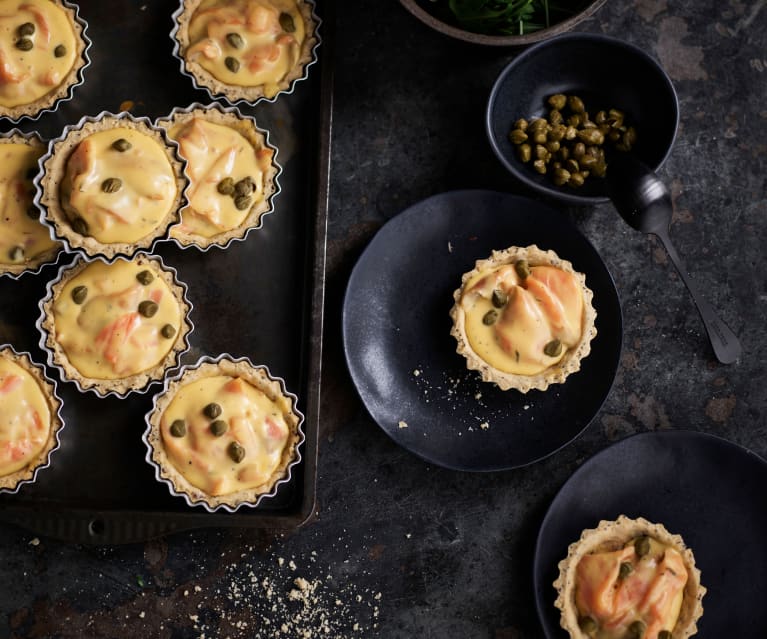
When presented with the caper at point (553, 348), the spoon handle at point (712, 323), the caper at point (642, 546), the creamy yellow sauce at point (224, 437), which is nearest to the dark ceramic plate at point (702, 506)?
the caper at point (642, 546)

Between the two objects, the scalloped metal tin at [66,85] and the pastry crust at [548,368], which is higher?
the scalloped metal tin at [66,85]

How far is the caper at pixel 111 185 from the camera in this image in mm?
3980

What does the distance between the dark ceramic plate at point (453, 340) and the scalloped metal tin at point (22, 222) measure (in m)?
1.60

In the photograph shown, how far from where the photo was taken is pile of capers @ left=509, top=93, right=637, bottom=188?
4566 millimetres

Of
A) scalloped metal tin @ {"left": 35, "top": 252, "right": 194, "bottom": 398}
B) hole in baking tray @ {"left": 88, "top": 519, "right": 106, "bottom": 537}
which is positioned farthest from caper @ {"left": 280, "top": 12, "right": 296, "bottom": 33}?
hole in baking tray @ {"left": 88, "top": 519, "right": 106, "bottom": 537}

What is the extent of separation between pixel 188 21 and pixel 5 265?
1586 millimetres

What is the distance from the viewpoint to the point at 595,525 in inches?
181

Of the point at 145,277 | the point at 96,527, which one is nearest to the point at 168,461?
the point at 96,527

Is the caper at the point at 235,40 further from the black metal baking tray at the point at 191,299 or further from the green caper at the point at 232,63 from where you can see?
the black metal baking tray at the point at 191,299

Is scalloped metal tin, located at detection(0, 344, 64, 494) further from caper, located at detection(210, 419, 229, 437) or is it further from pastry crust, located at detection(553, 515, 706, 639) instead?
pastry crust, located at detection(553, 515, 706, 639)

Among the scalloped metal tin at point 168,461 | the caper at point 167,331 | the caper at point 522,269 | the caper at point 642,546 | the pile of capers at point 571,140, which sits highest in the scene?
the pile of capers at point 571,140

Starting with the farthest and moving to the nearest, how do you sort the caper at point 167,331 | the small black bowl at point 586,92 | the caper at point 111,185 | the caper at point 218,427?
1. the small black bowl at point 586,92
2. the caper at point 167,331
3. the caper at point 218,427
4. the caper at point 111,185

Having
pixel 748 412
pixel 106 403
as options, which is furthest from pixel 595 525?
pixel 106 403

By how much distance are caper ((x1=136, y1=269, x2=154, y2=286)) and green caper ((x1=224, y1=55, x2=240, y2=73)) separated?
1147 mm
